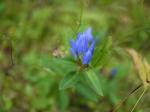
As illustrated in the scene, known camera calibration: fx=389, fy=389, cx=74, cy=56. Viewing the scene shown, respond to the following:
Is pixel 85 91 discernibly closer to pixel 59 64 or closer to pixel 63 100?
pixel 63 100

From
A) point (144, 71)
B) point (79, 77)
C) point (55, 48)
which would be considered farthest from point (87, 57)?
point (55, 48)

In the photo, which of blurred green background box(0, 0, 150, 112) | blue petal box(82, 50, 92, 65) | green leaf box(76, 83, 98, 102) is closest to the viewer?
blue petal box(82, 50, 92, 65)

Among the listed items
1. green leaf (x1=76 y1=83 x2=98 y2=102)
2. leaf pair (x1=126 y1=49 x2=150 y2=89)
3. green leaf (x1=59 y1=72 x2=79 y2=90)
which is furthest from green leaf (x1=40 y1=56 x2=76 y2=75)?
leaf pair (x1=126 y1=49 x2=150 y2=89)

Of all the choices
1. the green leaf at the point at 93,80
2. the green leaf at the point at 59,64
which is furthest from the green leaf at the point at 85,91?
the green leaf at the point at 93,80

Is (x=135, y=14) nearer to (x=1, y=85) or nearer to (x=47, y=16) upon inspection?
(x=47, y=16)

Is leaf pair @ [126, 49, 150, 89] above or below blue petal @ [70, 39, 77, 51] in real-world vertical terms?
below

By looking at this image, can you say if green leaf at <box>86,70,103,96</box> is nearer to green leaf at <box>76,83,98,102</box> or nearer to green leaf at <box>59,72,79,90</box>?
green leaf at <box>59,72,79,90</box>

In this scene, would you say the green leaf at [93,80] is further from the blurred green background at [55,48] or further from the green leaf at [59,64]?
the blurred green background at [55,48]
